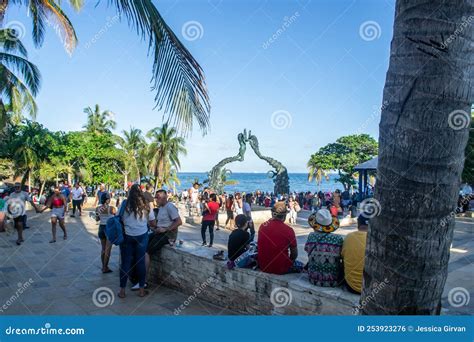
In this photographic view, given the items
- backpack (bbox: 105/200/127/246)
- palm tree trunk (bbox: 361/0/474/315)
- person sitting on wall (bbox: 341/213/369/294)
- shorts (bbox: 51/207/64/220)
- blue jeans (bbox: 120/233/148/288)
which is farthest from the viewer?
shorts (bbox: 51/207/64/220)

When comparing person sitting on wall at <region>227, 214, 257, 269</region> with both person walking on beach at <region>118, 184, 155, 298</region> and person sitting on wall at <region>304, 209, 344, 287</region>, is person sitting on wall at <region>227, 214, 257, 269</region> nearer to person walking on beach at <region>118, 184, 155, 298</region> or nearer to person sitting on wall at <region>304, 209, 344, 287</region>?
person sitting on wall at <region>304, 209, 344, 287</region>

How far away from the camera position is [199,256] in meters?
5.49

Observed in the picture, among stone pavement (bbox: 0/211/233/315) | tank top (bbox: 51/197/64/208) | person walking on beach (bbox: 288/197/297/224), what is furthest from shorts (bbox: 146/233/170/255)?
person walking on beach (bbox: 288/197/297/224)

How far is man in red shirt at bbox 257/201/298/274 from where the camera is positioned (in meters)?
4.48

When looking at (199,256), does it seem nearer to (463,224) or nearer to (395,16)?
(395,16)

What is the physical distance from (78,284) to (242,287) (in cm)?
330

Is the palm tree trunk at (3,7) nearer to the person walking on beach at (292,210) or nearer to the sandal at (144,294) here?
the sandal at (144,294)

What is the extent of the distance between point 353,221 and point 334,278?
42.7 feet

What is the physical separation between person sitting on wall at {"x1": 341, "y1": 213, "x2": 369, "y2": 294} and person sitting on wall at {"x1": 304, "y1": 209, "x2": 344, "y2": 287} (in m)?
0.11

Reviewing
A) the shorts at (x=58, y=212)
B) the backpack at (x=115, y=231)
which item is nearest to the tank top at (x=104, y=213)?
the backpack at (x=115, y=231)

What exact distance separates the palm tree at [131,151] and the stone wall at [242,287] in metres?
27.4

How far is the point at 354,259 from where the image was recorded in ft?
12.7

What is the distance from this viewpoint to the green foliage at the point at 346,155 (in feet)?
120

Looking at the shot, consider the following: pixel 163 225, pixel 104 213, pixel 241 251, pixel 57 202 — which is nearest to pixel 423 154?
pixel 241 251
